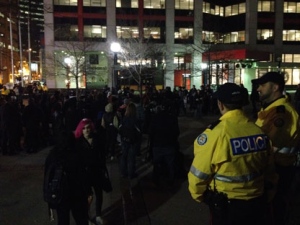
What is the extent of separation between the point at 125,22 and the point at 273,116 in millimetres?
48104

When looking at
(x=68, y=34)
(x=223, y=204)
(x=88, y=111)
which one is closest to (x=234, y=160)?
(x=223, y=204)

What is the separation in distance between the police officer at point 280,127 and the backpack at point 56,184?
2270mm

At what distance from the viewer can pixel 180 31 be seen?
51.8 metres

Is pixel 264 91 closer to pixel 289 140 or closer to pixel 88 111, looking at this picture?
pixel 289 140

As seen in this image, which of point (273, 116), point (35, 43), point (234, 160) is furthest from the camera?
point (35, 43)

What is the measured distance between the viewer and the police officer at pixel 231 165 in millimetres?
2625

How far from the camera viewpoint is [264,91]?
3.89 meters

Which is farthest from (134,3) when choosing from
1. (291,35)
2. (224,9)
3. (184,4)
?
(291,35)

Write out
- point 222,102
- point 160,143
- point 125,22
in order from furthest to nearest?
point 125,22
point 160,143
point 222,102

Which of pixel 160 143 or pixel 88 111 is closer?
pixel 160 143

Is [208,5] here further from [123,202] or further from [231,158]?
[231,158]

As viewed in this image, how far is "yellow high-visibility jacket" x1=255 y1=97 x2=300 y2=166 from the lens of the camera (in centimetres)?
371

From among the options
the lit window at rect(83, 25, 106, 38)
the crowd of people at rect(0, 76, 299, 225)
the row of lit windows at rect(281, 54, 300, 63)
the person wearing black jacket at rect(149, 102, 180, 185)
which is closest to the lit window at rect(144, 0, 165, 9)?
the lit window at rect(83, 25, 106, 38)

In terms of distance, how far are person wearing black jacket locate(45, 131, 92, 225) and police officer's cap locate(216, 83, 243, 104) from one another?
6.28 feet
